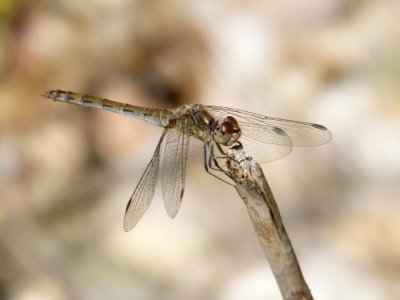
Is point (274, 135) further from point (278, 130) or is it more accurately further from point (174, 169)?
point (174, 169)

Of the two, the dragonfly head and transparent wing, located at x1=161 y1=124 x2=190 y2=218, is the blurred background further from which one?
the dragonfly head

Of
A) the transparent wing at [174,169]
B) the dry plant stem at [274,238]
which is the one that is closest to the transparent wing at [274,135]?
the transparent wing at [174,169]

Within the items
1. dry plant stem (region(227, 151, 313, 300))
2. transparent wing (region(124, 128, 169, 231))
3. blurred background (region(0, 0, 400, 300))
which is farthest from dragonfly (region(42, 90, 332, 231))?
blurred background (region(0, 0, 400, 300))

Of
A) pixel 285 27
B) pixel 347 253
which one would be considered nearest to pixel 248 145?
pixel 347 253

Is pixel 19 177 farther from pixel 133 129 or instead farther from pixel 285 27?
pixel 285 27

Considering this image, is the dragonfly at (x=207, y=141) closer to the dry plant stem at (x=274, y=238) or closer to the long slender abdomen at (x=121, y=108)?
the long slender abdomen at (x=121, y=108)

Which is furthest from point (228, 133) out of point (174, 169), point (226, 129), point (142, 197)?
point (142, 197)
